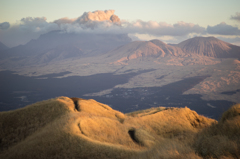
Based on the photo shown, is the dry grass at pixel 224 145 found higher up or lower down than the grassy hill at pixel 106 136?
higher up

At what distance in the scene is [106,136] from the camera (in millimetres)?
10969

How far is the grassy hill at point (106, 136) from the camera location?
749cm

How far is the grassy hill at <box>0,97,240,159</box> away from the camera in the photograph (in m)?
7.49

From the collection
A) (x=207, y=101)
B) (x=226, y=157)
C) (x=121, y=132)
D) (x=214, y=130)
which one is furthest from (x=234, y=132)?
(x=207, y=101)

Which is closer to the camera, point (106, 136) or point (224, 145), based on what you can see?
point (224, 145)

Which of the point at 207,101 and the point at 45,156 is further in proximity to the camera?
the point at 207,101

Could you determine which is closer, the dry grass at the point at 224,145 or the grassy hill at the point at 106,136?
the dry grass at the point at 224,145

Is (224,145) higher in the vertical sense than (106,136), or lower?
higher

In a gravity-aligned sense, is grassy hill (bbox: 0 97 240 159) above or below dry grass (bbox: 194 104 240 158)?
below

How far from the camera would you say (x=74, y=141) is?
31.0 feet

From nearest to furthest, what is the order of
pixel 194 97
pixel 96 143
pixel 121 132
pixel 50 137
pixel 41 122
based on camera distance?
pixel 96 143 < pixel 50 137 < pixel 121 132 < pixel 41 122 < pixel 194 97

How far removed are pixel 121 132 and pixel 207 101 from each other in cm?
19576

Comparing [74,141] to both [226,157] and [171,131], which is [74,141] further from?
[171,131]

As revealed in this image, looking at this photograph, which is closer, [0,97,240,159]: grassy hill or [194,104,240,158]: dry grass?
[194,104,240,158]: dry grass
